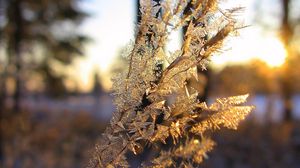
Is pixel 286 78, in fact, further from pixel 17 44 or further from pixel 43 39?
pixel 43 39

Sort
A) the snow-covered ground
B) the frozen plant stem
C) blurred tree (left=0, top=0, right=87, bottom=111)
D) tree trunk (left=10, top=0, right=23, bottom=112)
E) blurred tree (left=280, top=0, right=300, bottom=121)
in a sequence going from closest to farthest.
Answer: the frozen plant stem, the snow-covered ground, blurred tree (left=280, top=0, right=300, bottom=121), tree trunk (left=10, top=0, right=23, bottom=112), blurred tree (left=0, top=0, right=87, bottom=111)

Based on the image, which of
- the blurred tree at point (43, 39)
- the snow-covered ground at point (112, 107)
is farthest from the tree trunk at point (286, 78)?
the blurred tree at point (43, 39)

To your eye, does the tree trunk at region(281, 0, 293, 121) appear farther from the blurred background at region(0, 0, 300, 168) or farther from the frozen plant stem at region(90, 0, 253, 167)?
the frozen plant stem at region(90, 0, 253, 167)

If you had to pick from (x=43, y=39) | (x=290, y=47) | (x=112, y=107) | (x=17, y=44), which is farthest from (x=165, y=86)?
(x=112, y=107)

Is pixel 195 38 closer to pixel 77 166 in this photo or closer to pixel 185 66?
pixel 185 66

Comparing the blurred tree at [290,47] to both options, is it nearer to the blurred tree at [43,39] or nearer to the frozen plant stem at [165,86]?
the blurred tree at [43,39]

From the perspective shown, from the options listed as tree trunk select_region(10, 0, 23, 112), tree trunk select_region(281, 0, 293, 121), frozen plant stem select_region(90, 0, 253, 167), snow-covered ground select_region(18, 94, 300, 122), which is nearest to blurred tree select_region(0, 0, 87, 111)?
tree trunk select_region(10, 0, 23, 112)
